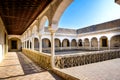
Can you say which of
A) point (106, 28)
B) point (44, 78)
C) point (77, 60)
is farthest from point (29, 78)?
point (106, 28)

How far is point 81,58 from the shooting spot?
341 inches

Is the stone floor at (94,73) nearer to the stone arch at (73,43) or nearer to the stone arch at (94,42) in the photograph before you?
the stone arch at (94,42)

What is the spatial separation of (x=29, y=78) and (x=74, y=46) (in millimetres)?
25237

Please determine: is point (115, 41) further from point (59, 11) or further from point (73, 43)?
point (59, 11)

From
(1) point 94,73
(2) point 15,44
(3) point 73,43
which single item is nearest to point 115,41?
(3) point 73,43

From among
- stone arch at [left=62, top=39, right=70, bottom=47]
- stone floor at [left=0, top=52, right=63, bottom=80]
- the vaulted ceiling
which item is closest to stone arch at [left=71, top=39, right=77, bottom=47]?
stone arch at [left=62, top=39, right=70, bottom=47]

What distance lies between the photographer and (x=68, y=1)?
470cm

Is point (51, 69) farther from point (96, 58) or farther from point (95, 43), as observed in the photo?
point (95, 43)

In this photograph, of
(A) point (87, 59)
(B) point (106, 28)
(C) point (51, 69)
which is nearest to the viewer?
(C) point (51, 69)

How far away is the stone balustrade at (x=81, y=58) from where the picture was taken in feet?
23.4

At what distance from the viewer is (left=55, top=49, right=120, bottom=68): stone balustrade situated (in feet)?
23.4

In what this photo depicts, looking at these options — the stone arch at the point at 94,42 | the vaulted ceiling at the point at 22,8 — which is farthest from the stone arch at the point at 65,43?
the vaulted ceiling at the point at 22,8

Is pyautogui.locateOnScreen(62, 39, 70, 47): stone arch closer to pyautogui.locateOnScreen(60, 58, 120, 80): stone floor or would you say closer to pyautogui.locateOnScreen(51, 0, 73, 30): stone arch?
pyautogui.locateOnScreen(60, 58, 120, 80): stone floor

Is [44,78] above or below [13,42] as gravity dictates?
below
